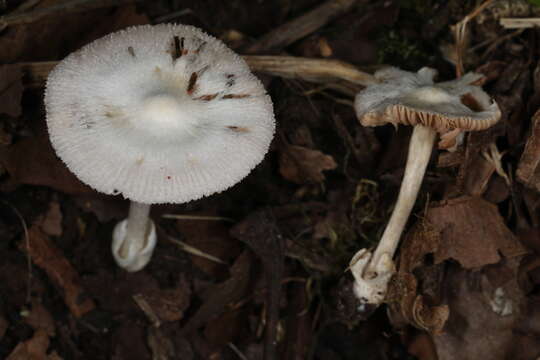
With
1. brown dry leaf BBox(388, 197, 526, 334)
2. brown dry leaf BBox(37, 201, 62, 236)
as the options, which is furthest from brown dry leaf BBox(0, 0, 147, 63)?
brown dry leaf BBox(388, 197, 526, 334)

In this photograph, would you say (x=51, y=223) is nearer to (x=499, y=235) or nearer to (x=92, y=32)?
(x=92, y=32)

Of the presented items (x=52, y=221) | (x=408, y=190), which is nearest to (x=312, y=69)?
(x=408, y=190)

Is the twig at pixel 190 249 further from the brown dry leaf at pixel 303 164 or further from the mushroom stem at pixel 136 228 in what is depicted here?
the brown dry leaf at pixel 303 164

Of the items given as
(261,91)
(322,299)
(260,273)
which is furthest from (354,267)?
(261,91)

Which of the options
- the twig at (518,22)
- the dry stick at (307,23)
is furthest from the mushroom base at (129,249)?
the twig at (518,22)

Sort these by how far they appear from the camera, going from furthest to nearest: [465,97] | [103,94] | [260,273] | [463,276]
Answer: [260,273]
[463,276]
[465,97]
[103,94]

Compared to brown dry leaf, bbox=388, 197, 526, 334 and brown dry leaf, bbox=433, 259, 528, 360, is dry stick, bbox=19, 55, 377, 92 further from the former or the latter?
brown dry leaf, bbox=433, 259, 528, 360
